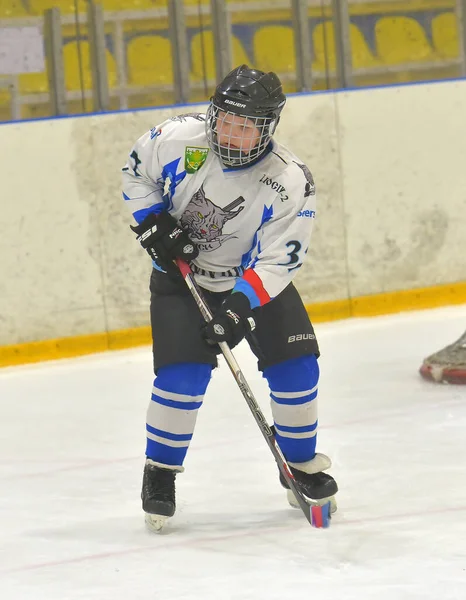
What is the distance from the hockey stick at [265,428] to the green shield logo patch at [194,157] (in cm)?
22

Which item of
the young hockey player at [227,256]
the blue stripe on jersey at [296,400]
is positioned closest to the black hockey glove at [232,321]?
the young hockey player at [227,256]

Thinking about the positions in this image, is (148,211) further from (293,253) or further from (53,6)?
(53,6)

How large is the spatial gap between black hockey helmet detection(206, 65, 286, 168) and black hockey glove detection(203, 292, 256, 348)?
324mm

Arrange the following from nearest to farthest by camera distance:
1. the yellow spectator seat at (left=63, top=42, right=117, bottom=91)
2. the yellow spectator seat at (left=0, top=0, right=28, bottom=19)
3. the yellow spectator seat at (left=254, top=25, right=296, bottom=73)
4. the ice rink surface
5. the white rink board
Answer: the ice rink surface < the white rink board < the yellow spectator seat at (left=0, top=0, right=28, bottom=19) < the yellow spectator seat at (left=63, top=42, right=117, bottom=91) < the yellow spectator seat at (left=254, top=25, right=296, bottom=73)

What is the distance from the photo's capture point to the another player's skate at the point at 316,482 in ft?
9.53

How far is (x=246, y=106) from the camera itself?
269 centimetres

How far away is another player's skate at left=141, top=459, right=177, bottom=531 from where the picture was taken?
2816mm

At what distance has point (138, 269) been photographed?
5.37 m

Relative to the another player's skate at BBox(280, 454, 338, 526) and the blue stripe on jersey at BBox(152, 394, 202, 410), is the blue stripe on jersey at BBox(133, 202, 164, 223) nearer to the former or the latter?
the blue stripe on jersey at BBox(152, 394, 202, 410)

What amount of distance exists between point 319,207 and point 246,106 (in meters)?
3.01

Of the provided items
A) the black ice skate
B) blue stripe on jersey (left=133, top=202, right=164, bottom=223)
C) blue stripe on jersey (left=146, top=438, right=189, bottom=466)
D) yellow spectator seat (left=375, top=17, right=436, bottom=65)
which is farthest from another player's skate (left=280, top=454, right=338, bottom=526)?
yellow spectator seat (left=375, top=17, right=436, bottom=65)

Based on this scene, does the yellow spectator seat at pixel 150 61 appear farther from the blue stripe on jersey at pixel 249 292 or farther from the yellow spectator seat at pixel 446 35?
the blue stripe on jersey at pixel 249 292

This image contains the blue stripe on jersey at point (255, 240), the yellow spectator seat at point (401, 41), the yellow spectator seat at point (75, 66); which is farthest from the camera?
the yellow spectator seat at point (401, 41)

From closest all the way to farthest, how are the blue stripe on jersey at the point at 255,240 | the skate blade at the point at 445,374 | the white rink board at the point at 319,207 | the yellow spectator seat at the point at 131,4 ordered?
the blue stripe on jersey at the point at 255,240 < the skate blade at the point at 445,374 < the white rink board at the point at 319,207 < the yellow spectator seat at the point at 131,4
